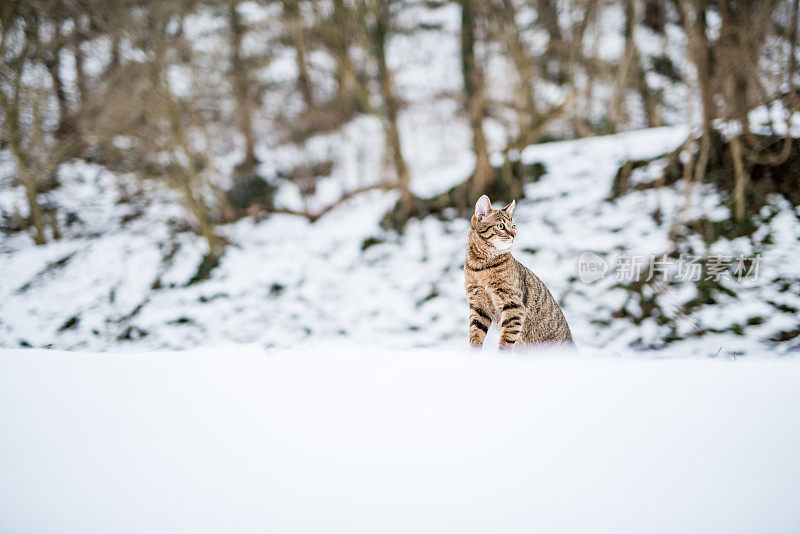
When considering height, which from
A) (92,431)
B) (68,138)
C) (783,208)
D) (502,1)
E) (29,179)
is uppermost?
(502,1)

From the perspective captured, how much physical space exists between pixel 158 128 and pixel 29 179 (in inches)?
43.7

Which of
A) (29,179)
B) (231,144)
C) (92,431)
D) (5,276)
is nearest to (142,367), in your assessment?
(92,431)

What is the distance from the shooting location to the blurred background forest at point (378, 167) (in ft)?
9.03

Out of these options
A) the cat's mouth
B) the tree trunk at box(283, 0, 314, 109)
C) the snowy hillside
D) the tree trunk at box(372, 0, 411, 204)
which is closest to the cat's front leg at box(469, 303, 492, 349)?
the cat's mouth

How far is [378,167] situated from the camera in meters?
4.93

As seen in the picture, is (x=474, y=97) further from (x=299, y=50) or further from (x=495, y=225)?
(x=495, y=225)

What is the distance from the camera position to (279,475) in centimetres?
112

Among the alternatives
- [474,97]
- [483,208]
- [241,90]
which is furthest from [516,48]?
[241,90]

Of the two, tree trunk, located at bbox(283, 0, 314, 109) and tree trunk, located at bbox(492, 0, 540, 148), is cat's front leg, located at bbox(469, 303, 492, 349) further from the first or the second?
tree trunk, located at bbox(283, 0, 314, 109)

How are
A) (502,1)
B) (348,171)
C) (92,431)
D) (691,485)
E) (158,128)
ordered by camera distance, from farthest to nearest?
1. (348,171)
2. (158,128)
3. (502,1)
4. (92,431)
5. (691,485)

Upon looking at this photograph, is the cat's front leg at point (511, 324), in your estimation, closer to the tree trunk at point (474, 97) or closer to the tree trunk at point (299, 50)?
the tree trunk at point (474, 97)

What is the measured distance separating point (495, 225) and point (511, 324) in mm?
A: 386

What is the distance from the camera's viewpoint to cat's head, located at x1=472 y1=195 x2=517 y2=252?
153 centimetres

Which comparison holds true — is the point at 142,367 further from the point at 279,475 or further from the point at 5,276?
the point at 5,276
